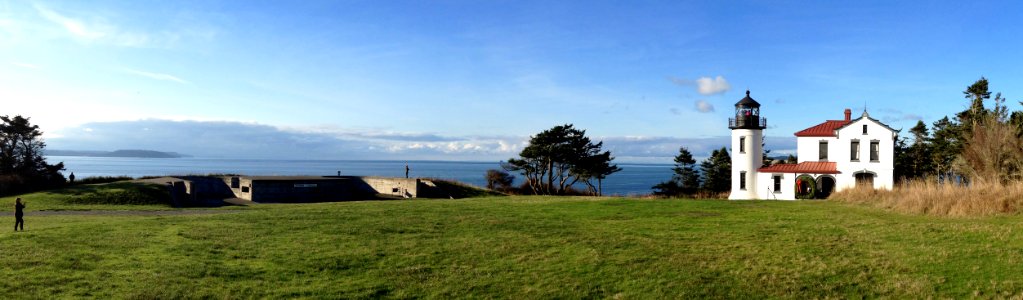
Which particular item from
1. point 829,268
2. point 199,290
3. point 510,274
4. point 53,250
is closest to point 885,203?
point 829,268

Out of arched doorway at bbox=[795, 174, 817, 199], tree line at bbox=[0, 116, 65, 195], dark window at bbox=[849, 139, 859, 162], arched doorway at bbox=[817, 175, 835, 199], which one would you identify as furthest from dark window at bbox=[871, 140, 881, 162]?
tree line at bbox=[0, 116, 65, 195]

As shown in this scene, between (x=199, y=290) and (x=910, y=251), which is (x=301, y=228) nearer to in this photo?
(x=199, y=290)

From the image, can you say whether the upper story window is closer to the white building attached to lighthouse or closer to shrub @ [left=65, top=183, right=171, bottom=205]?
the white building attached to lighthouse

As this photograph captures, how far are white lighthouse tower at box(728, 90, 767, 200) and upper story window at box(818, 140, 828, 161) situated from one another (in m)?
3.76

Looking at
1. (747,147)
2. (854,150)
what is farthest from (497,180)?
(854,150)

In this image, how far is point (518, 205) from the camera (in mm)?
25312

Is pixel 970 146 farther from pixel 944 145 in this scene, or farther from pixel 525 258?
pixel 525 258

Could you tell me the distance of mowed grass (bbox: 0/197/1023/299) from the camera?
361 inches

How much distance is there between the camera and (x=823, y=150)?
38375 millimetres

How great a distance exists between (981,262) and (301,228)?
15766 millimetres

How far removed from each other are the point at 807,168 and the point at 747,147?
12.8ft

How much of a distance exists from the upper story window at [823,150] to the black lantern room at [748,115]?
12.6ft

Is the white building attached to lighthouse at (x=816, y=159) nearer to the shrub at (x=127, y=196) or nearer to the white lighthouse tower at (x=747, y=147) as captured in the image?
the white lighthouse tower at (x=747, y=147)

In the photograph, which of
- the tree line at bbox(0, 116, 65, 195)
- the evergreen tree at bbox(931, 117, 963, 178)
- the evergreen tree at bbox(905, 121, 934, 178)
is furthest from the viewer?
the evergreen tree at bbox(905, 121, 934, 178)
